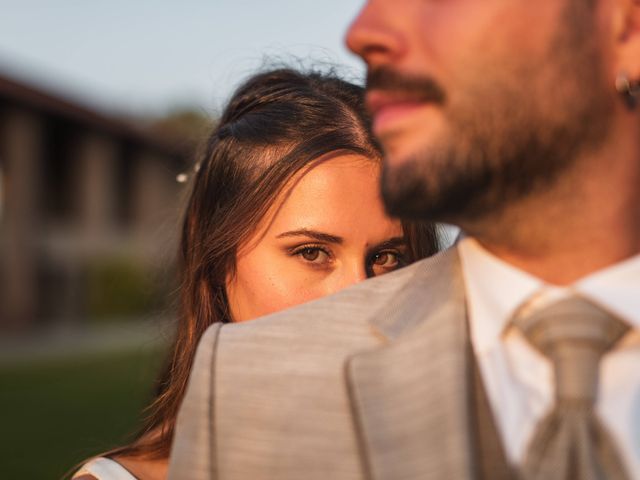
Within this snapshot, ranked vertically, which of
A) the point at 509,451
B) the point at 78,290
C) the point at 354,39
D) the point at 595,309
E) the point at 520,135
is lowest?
the point at 509,451

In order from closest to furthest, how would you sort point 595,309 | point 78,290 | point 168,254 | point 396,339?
point 595,309, point 396,339, point 168,254, point 78,290

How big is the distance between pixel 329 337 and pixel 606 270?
2.27 feet

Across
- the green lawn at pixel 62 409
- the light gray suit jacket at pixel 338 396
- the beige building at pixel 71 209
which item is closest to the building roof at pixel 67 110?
the beige building at pixel 71 209

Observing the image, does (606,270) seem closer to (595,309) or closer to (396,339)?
(595,309)

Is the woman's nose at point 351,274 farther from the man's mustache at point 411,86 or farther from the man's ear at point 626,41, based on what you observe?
the man's ear at point 626,41

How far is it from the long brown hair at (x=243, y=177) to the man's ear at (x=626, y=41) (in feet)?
4.66

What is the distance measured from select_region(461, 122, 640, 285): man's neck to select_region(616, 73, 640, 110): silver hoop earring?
98 mm

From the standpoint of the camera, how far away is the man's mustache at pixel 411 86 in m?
2.13

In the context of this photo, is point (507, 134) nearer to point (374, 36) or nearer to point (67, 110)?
point (374, 36)

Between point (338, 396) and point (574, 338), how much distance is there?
57cm

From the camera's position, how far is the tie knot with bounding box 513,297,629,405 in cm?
201

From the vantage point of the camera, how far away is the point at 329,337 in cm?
Answer: 232

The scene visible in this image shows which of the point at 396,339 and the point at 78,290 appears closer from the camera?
the point at 396,339

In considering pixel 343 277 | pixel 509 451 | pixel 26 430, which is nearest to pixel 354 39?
pixel 509 451
